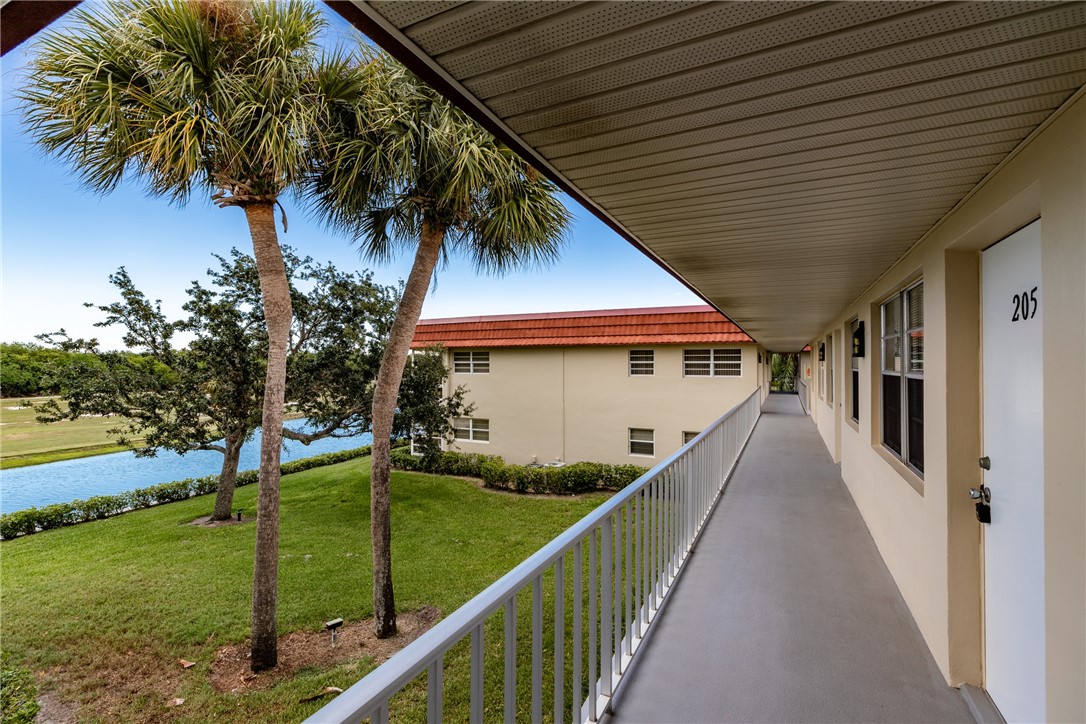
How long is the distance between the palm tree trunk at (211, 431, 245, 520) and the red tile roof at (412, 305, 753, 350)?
258 inches

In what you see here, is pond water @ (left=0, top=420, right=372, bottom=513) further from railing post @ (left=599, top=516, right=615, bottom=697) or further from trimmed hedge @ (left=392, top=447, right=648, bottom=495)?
railing post @ (left=599, top=516, right=615, bottom=697)

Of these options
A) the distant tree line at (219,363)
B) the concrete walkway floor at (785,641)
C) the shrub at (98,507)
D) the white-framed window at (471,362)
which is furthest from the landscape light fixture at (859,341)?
the shrub at (98,507)

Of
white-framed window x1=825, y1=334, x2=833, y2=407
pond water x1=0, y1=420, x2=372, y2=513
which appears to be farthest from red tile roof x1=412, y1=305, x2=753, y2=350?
pond water x1=0, y1=420, x2=372, y2=513

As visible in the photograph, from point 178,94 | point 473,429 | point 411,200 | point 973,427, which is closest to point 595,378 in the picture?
point 473,429

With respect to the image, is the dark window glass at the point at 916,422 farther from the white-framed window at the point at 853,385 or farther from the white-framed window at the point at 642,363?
the white-framed window at the point at 642,363

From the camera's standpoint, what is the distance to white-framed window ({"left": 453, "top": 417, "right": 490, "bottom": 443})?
1605 cm

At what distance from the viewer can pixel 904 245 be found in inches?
114

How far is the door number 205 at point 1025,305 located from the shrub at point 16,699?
5.69 metres

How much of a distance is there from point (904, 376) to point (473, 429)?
46.2ft

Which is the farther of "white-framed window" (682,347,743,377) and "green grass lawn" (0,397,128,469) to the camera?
"white-framed window" (682,347,743,377)

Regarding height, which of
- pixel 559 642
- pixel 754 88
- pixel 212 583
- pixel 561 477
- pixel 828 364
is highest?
pixel 754 88

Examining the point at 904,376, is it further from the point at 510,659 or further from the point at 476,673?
the point at 476,673

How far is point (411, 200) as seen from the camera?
19.3 feet

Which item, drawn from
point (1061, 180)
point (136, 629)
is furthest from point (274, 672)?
point (1061, 180)
